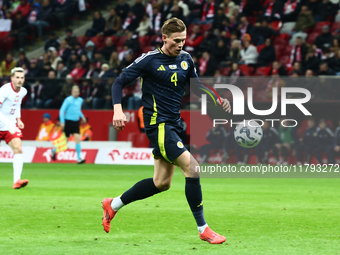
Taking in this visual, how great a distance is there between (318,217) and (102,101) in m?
11.4

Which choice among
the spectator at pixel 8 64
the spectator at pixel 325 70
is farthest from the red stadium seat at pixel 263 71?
the spectator at pixel 8 64

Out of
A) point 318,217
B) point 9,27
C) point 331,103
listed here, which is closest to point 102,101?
point 331,103

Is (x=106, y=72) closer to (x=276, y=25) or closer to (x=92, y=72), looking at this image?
(x=92, y=72)

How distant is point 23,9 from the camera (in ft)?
83.7

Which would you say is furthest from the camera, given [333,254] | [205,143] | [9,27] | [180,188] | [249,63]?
[9,27]

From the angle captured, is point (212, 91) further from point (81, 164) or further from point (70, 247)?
point (81, 164)

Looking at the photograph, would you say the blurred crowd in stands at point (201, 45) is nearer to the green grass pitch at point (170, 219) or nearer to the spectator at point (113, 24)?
the spectator at point (113, 24)

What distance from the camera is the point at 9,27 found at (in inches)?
984

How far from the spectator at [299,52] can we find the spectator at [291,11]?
6.64 feet

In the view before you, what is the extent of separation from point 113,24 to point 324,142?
1084 cm

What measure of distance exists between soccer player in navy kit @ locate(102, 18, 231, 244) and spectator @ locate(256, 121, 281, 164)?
1032cm

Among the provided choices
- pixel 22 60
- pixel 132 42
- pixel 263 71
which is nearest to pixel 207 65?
pixel 263 71

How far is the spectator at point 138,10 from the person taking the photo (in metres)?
22.4

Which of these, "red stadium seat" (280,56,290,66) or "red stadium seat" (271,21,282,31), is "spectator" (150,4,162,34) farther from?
"red stadium seat" (280,56,290,66)
